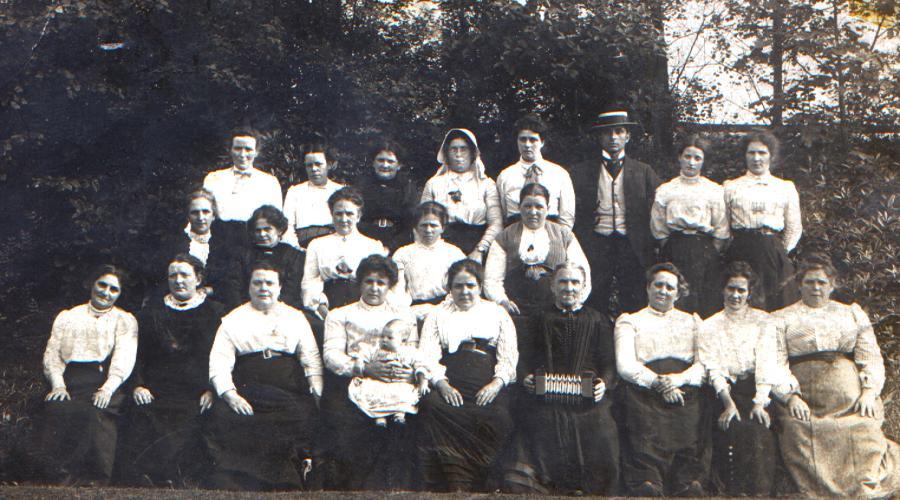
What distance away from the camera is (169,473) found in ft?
16.2

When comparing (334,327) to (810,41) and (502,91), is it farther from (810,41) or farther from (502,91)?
(810,41)

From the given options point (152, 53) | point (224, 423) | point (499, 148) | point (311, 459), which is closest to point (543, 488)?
point (311, 459)

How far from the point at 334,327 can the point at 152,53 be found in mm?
3782

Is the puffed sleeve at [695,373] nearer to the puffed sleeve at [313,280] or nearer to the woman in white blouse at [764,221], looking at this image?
the woman in white blouse at [764,221]

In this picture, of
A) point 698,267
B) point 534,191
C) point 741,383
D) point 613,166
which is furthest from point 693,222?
point 741,383

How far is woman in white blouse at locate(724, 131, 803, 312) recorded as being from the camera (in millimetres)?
5422

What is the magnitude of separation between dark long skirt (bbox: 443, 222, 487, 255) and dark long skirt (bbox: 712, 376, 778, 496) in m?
1.80

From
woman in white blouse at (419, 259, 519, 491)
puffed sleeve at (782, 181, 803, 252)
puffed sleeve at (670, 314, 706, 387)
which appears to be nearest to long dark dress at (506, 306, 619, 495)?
woman in white blouse at (419, 259, 519, 491)

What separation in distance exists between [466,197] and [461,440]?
1652 mm

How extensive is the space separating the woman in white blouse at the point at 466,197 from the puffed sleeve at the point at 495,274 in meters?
0.28

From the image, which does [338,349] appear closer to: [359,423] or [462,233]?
[359,423]

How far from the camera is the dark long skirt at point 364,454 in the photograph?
15.4 feet

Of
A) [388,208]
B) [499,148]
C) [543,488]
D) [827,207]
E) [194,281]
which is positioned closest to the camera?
[543,488]

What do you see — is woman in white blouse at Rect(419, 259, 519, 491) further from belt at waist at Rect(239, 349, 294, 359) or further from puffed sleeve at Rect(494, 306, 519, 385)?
belt at waist at Rect(239, 349, 294, 359)
